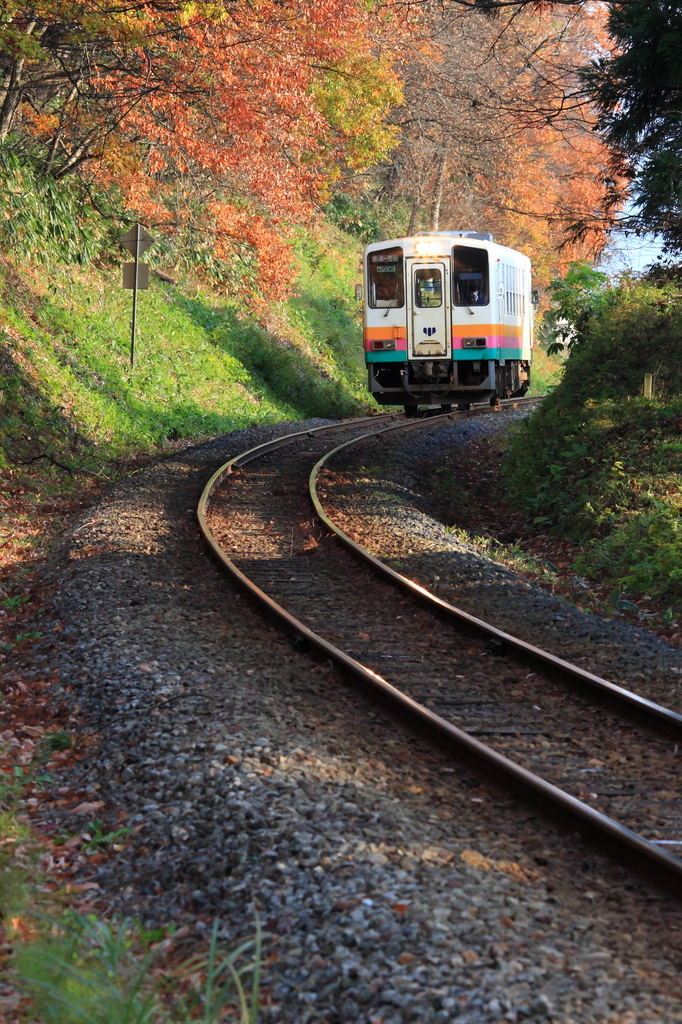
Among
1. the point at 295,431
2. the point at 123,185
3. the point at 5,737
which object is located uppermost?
the point at 123,185

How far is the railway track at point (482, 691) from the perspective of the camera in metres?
4.99

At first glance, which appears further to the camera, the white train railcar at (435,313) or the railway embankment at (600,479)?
the white train railcar at (435,313)

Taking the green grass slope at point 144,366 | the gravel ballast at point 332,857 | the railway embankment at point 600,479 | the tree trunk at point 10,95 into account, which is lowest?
the gravel ballast at point 332,857

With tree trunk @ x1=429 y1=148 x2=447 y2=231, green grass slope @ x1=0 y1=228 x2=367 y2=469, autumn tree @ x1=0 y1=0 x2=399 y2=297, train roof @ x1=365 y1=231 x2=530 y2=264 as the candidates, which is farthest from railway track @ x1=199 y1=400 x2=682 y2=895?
tree trunk @ x1=429 y1=148 x2=447 y2=231

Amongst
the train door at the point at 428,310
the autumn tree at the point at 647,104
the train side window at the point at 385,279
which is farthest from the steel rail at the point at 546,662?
the train side window at the point at 385,279

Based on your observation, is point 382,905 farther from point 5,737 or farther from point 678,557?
point 678,557

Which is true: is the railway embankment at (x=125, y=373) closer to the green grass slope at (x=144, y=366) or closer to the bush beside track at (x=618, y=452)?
the green grass slope at (x=144, y=366)

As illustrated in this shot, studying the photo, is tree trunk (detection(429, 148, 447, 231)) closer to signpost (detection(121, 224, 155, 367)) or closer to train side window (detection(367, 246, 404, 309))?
train side window (detection(367, 246, 404, 309))

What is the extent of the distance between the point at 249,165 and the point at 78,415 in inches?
314

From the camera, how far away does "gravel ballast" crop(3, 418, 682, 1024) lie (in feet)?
11.4

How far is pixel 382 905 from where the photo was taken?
3.94 meters

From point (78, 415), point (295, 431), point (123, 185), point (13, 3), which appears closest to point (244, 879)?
point (13, 3)

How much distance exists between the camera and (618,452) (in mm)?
13156

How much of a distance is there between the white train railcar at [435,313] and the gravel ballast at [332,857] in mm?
14042
